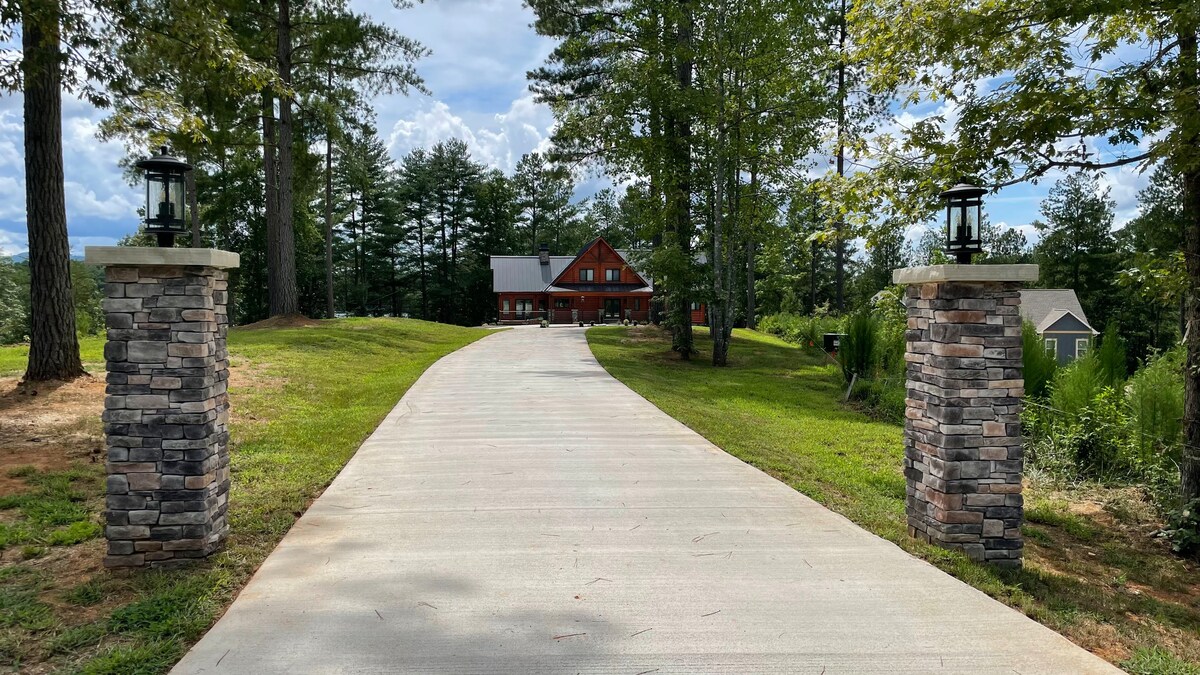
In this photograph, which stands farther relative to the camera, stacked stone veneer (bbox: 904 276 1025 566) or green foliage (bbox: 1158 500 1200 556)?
green foliage (bbox: 1158 500 1200 556)

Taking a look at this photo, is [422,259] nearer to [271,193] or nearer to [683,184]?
[271,193]

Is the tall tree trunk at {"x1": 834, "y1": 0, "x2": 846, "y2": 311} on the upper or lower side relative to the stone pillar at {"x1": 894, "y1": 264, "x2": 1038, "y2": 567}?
upper

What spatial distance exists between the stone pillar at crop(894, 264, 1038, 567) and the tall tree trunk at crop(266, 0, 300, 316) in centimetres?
1948

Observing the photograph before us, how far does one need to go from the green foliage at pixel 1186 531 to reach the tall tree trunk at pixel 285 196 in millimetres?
20600

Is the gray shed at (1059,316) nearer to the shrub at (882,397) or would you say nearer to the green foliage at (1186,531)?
the shrub at (882,397)

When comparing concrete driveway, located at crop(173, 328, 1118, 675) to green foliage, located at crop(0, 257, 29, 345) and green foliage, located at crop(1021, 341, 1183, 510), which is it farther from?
green foliage, located at crop(0, 257, 29, 345)

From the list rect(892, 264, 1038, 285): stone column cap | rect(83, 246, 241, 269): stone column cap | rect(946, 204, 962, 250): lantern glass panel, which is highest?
rect(946, 204, 962, 250): lantern glass panel

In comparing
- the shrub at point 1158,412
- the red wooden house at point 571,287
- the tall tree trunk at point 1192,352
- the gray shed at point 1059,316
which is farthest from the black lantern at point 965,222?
the red wooden house at point 571,287

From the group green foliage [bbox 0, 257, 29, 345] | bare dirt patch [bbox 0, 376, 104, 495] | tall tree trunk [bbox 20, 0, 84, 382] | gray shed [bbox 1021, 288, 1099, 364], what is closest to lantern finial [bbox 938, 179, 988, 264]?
bare dirt patch [bbox 0, 376, 104, 495]

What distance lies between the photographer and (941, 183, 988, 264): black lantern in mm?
4574

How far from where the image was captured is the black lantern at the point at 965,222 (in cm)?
457

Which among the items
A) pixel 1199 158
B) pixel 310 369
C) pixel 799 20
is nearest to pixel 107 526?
pixel 1199 158

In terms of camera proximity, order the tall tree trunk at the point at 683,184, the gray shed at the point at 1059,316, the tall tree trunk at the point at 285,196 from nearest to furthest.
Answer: the tall tree trunk at the point at 683,184 → the tall tree trunk at the point at 285,196 → the gray shed at the point at 1059,316

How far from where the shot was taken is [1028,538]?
564 cm
